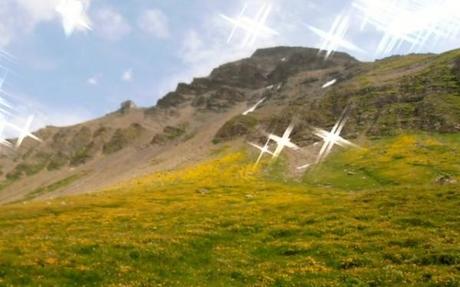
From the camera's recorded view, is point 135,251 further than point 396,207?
No

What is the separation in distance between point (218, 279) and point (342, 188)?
80790 millimetres

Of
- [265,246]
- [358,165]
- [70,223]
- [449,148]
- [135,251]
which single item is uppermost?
[449,148]

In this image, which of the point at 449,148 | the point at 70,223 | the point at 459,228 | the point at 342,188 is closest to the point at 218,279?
the point at 459,228

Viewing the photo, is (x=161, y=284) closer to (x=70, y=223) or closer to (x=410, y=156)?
(x=70, y=223)

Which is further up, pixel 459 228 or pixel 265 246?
pixel 459 228

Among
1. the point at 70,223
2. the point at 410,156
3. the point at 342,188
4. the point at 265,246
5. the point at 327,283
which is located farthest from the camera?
the point at 410,156

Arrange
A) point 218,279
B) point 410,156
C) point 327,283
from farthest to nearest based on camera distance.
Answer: point 410,156 < point 218,279 < point 327,283

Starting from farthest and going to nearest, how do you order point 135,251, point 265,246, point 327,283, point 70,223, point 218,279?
point 70,223 < point 265,246 < point 135,251 < point 218,279 < point 327,283

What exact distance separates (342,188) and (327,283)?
81.7m

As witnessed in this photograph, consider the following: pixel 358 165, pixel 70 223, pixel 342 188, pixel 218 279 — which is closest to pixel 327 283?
pixel 218 279

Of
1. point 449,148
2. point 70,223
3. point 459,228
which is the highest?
point 449,148

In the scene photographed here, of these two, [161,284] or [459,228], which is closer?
[161,284]

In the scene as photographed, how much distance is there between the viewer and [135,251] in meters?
37.6

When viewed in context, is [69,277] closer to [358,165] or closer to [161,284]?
[161,284]
